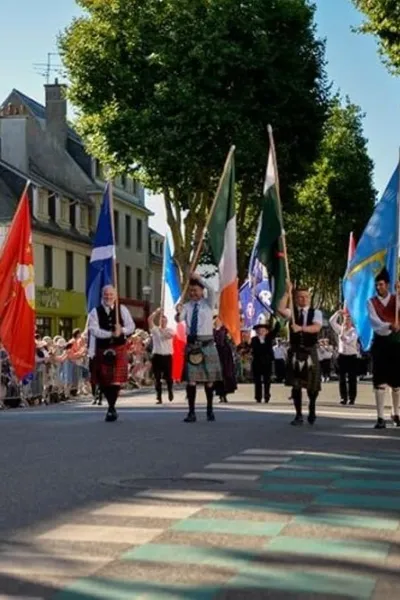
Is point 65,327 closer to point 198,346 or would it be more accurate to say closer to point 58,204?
point 58,204

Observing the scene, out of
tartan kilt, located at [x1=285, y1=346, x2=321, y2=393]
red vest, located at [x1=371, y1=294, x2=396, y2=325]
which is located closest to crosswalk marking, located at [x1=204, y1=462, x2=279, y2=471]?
red vest, located at [x1=371, y1=294, x2=396, y2=325]

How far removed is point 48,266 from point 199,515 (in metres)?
48.7

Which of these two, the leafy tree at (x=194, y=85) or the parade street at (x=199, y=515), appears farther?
the leafy tree at (x=194, y=85)

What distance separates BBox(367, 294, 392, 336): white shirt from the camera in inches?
589

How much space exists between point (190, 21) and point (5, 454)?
104 ft

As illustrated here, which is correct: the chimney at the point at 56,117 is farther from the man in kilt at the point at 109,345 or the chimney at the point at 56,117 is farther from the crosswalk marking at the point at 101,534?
the crosswalk marking at the point at 101,534

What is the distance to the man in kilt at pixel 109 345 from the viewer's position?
52.6ft

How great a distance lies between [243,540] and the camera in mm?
6777

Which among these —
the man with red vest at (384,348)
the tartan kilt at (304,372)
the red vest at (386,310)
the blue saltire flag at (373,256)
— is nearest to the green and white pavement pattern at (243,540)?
the man with red vest at (384,348)

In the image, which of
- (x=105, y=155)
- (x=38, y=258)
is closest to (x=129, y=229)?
(x=38, y=258)

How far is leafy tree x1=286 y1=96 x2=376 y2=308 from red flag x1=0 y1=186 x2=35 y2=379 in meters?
47.2

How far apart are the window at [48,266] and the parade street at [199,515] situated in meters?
41.8

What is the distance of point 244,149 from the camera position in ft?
134

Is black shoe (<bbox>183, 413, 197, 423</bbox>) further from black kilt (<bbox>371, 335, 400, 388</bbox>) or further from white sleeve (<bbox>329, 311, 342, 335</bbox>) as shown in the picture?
white sleeve (<bbox>329, 311, 342, 335</bbox>)
